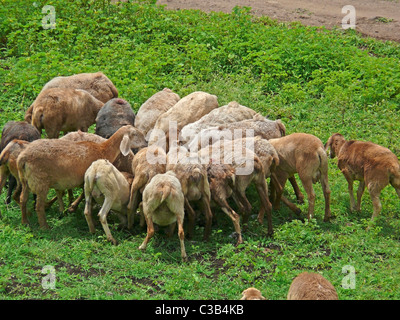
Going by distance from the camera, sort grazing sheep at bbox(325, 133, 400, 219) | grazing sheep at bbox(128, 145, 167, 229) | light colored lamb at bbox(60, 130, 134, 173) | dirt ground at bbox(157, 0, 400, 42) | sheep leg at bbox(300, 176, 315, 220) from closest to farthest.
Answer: grazing sheep at bbox(128, 145, 167, 229) → grazing sheep at bbox(325, 133, 400, 219) → sheep leg at bbox(300, 176, 315, 220) → light colored lamb at bbox(60, 130, 134, 173) → dirt ground at bbox(157, 0, 400, 42)

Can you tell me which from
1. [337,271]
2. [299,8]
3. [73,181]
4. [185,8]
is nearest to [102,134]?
[73,181]

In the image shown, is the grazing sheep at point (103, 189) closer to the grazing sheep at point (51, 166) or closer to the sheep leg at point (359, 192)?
the grazing sheep at point (51, 166)

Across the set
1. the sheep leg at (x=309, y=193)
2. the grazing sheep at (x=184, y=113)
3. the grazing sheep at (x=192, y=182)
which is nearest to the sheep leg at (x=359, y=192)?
the sheep leg at (x=309, y=193)

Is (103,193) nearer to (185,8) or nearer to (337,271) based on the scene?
(337,271)

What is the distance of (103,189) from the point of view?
30.6 ft

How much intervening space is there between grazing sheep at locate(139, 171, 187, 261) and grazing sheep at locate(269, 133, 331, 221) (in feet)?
5.99

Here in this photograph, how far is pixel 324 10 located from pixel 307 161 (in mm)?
8871

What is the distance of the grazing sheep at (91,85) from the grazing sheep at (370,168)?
4.14m

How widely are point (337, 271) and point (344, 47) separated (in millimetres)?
7387

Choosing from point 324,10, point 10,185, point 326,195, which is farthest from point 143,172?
point 324,10

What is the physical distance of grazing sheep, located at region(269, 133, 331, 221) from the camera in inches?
395

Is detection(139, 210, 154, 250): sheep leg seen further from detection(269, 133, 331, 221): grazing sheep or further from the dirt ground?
the dirt ground

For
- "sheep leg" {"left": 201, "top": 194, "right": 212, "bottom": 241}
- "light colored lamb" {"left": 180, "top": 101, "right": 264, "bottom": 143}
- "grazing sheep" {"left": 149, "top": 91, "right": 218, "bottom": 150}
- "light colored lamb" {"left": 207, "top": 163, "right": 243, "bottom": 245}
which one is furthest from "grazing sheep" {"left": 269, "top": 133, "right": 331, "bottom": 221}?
"grazing sheep" {"left": 149, "top": 91, "right": 218, "bottom": 150}

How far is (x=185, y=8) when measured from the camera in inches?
691
